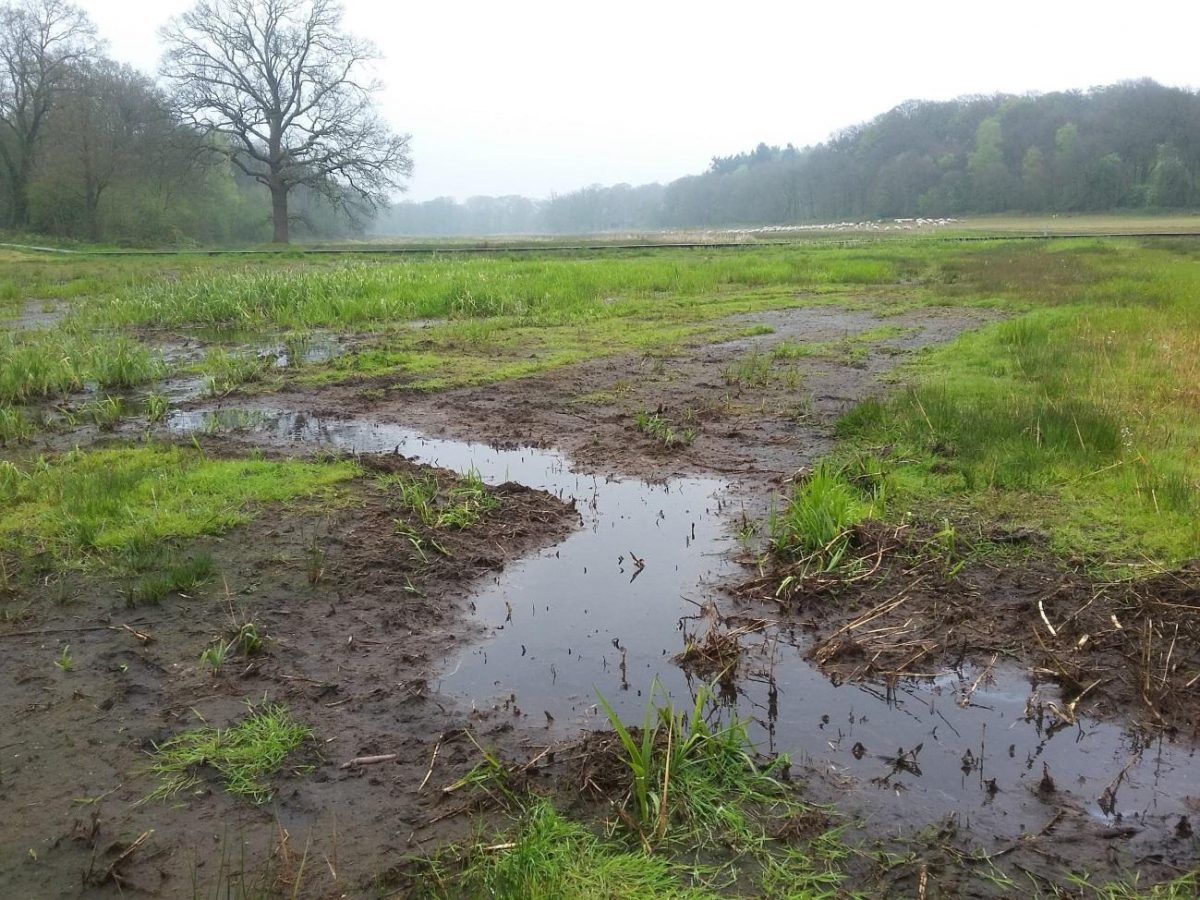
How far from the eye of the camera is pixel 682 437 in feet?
24.9

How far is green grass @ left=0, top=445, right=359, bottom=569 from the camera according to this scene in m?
5.20

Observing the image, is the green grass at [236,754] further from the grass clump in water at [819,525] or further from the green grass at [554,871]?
the grass clump in water at [819,525]

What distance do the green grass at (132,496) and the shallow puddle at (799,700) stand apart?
207cm

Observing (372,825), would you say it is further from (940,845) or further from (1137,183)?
(1137,183)

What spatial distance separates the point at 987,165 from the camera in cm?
8312

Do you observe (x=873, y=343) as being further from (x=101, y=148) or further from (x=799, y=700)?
(x=101, y=148)

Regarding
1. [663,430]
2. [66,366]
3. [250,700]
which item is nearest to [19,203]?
[66,366]

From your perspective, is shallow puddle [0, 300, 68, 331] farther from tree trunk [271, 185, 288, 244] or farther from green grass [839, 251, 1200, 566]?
tree trunk [271, 185, 288, 244]

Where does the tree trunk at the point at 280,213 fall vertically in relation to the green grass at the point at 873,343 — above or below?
above

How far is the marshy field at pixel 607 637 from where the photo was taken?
9.20 feet

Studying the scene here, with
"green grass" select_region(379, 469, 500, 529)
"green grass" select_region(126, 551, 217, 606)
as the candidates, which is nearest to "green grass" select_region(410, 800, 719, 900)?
"green grass" select_region(126, 551, 217, 606)

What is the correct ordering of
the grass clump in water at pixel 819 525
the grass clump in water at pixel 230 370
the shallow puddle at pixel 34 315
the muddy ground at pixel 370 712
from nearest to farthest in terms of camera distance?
the muddy ground at pixel 370 712 < the grass clump in water at pixel 819 525 < the grass clump in water at pixel 230 370 < the shallow puddle at pixel 34 315

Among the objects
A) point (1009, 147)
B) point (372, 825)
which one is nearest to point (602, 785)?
point (372, 825)

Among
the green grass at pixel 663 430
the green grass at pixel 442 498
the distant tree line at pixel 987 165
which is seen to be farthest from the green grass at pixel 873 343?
the distant tree line at pixel 987 165
